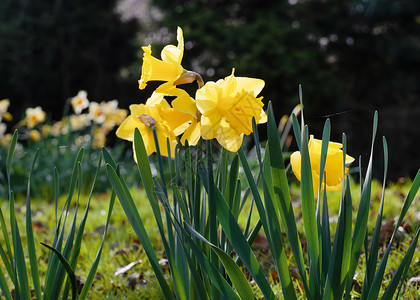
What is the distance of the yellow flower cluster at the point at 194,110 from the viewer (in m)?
0.81

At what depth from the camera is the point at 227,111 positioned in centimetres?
81

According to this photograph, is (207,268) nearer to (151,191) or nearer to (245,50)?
(151,191)

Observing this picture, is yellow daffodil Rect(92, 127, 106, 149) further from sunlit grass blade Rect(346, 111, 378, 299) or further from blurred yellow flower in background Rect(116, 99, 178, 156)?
sunlit grass blade Rect(346, 111, 378, 299)

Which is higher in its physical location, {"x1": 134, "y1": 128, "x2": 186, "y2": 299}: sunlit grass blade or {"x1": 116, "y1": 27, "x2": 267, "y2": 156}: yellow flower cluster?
{"x1": 116, "y1": 27, "x2": 267, "y2": 156}: yellow flower cluster

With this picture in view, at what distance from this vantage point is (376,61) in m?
10.4

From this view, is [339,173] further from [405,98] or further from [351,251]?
[405,98]

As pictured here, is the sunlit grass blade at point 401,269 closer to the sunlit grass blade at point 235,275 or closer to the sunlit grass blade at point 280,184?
the sunlit grass blade at point 280,184

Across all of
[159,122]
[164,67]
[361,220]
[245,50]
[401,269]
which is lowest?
[245,50]

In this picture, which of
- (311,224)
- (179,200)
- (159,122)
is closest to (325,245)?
(311,224)

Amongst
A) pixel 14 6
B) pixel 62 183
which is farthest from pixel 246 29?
pixel 62 183

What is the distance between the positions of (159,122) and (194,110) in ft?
0.28

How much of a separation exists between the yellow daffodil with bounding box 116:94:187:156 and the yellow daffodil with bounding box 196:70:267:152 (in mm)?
108

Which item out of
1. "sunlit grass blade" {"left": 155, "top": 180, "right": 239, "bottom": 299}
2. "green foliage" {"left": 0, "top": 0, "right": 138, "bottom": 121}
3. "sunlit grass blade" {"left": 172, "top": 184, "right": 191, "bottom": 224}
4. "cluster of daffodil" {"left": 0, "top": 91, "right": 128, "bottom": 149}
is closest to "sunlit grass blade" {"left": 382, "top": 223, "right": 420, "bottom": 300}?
"sunlit grass blade" {"left": 155, "top": 180, "right": 239, "bottom": 299}

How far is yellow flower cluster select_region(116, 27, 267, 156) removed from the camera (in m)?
0.81
